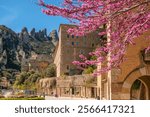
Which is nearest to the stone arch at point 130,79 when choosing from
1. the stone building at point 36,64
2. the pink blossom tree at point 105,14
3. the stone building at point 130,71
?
the stone building at point 130,71

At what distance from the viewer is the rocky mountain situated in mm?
131875

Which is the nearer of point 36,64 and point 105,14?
point 105,14

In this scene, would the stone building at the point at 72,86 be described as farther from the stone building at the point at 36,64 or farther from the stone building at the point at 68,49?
the stone building at the point at 36,64

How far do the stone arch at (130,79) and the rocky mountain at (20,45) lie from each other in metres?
114

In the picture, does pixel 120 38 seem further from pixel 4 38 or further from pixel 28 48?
pixel 28 48

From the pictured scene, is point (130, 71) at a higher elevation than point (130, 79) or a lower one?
higher

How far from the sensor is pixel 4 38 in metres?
142

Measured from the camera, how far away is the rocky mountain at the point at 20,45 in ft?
433

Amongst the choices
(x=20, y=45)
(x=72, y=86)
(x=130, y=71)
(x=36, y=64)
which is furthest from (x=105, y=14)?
(x=20, y=45)

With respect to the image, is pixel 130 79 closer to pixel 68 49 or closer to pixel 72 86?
pixel 72 86

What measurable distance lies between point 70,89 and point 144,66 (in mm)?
45852

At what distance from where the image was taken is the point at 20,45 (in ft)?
489

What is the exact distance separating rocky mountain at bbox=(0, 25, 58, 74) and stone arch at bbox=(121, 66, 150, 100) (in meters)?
114

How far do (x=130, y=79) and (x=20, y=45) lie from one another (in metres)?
140
